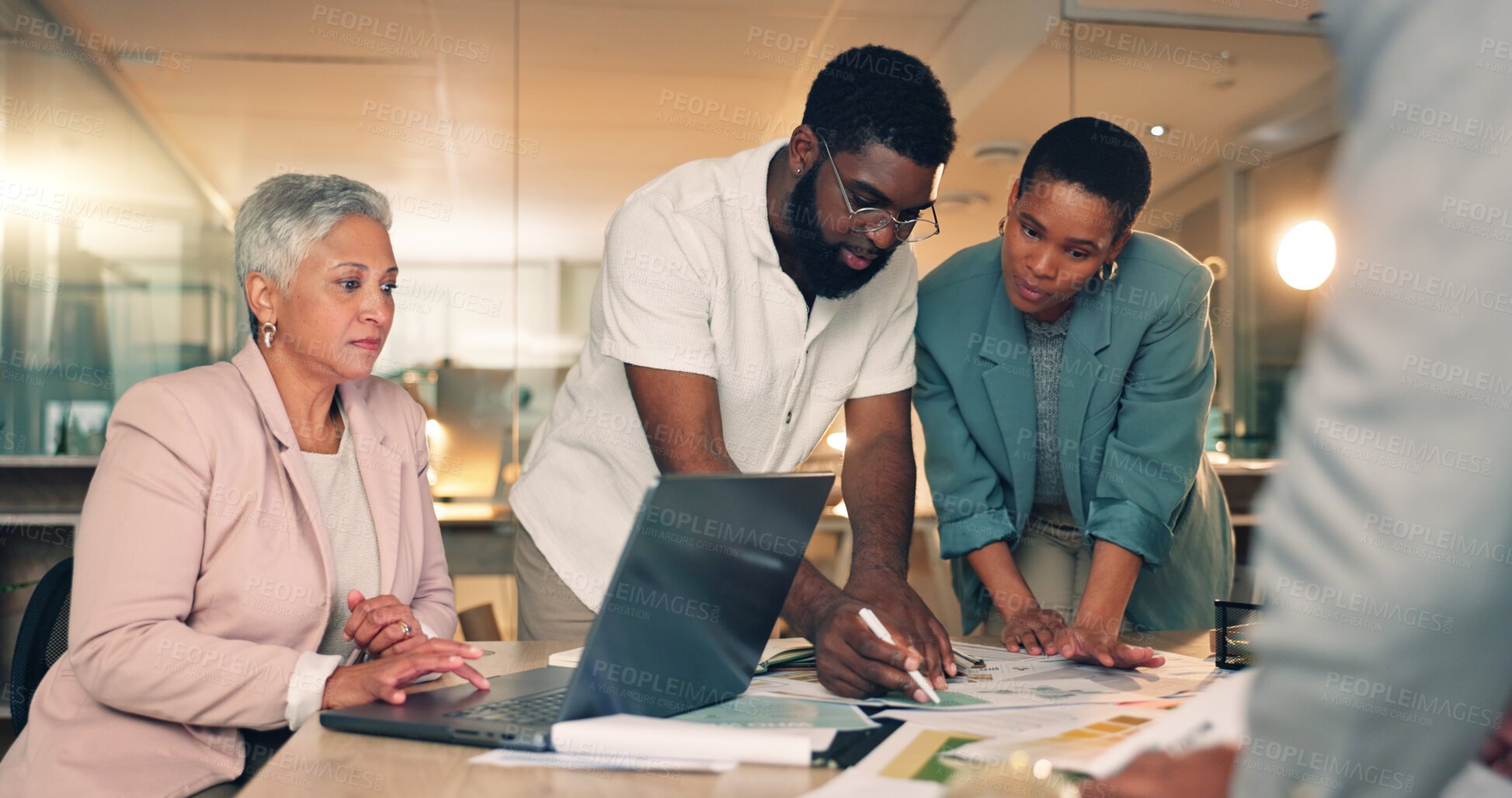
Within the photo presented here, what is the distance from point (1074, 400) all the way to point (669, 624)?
3.43 ft

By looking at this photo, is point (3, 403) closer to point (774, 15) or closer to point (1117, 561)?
point (774, 15)

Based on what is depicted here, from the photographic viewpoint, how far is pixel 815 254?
5.08 ft

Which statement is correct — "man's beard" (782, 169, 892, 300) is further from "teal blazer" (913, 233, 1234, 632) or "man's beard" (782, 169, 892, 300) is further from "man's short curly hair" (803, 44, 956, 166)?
"teal blazer" (913, 233, 1234, 632)

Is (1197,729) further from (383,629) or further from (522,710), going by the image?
(383,629)

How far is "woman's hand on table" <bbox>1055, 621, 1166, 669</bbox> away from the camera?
126cm

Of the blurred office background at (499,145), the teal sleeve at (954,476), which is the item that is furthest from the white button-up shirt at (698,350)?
the blurred office background at (499,145)

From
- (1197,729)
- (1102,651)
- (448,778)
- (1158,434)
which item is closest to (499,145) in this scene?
(1158,434)

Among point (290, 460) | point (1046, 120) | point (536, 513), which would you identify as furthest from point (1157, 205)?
point (290, 460)

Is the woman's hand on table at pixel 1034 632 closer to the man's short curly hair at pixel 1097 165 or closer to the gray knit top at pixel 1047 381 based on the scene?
the gray knit top at pixel 1047 381

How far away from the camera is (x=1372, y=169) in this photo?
1.40 feet

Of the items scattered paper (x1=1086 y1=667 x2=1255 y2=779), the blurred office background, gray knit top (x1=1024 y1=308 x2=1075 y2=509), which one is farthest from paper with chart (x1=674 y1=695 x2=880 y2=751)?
the blurred office background

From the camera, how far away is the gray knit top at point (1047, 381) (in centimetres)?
178

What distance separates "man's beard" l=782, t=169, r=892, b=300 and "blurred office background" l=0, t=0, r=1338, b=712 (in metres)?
2.75

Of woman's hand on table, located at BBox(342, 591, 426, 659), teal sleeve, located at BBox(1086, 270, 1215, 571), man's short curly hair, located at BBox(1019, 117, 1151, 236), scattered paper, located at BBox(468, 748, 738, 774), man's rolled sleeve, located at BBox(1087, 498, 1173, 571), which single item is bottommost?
woman's hand on table, located at BBox(342, 591, 426, 659)
